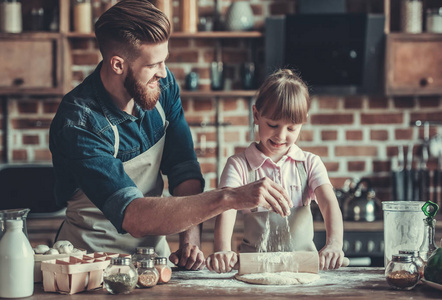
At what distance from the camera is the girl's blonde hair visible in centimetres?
184

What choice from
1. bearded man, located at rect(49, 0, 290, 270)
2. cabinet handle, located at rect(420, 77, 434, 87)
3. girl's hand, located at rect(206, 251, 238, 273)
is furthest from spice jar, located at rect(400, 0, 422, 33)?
girl's hand, located at rect(206, 251, 238, 273)

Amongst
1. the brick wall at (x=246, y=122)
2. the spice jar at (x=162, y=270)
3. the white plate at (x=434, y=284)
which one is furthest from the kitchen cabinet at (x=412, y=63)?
the spice jar at (x=162, y=270)

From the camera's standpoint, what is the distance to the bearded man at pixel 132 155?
161cm

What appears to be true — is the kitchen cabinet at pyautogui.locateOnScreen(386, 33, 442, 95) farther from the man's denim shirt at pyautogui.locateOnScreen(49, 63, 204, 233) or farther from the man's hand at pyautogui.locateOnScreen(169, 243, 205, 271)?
→ the man's hand at pyautogui.locateOnScreen(169, 243, 205, 271)

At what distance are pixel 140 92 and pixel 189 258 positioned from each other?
1.60ft

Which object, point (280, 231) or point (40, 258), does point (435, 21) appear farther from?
point (40, 258)

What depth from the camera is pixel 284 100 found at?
185 cm

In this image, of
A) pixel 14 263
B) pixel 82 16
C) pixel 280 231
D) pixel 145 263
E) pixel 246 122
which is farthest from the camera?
pixel 246 122

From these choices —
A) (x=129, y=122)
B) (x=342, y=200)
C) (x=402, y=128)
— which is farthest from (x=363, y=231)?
(x=129, y=122)

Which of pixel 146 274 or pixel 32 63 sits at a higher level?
pixel 32 63

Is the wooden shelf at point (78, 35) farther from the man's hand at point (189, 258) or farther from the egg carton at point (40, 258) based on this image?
the egg carton at point (40, 258)

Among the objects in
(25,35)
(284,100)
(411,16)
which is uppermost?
(411,16)

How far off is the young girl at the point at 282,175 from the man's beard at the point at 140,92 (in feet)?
1.05

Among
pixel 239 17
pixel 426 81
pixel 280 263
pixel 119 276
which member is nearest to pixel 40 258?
pixel 119 276
